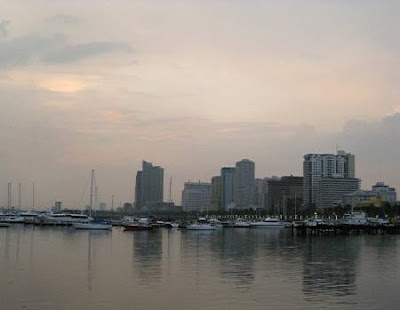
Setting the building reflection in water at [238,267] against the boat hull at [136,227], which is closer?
the building reflection in water at [238,267]

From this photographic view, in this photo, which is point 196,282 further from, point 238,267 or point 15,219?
point 15,219

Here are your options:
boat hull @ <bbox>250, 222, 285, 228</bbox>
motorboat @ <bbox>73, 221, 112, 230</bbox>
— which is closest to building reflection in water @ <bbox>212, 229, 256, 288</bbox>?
motorboat @ <bbox>73, 221, 112, 230</bbox>

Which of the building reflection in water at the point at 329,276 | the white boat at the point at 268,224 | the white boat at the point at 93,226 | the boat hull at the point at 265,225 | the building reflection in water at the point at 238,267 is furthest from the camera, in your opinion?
the white boat at the point at 268,224

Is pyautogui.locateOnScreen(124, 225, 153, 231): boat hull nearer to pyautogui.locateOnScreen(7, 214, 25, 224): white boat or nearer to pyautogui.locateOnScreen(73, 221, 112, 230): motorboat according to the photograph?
pyautogui.locateOnScreen(73, 221, 112, 230): motorboat

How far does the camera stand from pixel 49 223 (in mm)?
150125

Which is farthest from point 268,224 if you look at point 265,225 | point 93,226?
point 93,226

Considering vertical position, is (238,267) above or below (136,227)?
above

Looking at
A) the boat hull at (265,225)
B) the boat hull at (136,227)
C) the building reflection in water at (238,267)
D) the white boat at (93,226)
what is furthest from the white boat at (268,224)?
the building reflection in water at (238,267)

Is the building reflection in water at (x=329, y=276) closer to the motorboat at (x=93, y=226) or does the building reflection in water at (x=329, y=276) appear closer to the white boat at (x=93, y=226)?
the white boat at (x=93, y=226)

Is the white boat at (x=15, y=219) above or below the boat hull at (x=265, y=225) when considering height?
above

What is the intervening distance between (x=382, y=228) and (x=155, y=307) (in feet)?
365

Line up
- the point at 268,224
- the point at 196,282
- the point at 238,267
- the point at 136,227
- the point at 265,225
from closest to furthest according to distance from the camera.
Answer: the point at 196,282 → the point at 238,267 → the point at 136,227 → the point at 268,224 → the point at 265,225

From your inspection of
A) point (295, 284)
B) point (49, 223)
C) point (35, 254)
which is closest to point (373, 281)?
point (295, 284)

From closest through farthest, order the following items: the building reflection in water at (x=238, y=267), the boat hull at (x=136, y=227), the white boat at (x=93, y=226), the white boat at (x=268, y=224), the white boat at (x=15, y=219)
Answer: the building reflection in water at (x=238, y=267) → the white boat at (x=93, y=226) → the boat hull at (x=136, y=227) → the white boat at (x=268, y=224) → the white boat at (x=15, y=219)
